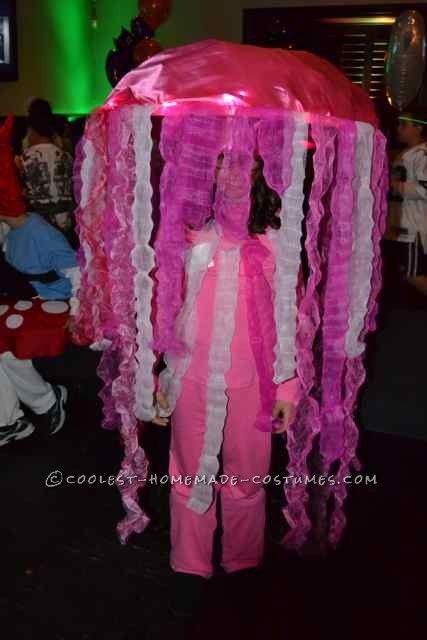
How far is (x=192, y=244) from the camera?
1517 millimetres

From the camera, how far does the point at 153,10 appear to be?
4.66 metres

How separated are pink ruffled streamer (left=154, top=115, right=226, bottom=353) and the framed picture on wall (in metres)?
4.77

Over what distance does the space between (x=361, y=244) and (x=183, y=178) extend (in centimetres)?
47

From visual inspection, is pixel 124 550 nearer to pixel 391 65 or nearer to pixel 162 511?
pixel 162 511

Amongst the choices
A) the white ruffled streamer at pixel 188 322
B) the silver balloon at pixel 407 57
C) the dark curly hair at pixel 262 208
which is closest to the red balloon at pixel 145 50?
the silver balloon at pixel 407 57

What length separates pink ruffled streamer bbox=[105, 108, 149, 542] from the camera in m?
1.36

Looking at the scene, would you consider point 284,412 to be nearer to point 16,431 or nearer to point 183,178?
point 183,178

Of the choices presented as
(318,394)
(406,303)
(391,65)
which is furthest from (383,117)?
(318,394)

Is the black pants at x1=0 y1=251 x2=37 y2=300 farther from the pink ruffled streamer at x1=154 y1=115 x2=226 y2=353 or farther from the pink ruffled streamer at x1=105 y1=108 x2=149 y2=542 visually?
the pink ruffled streamer at x1=154 y1=115 x2=226 y2=353

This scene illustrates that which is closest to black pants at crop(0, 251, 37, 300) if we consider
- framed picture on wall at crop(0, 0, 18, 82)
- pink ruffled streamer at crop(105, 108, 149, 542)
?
pink ruffled streamer at crop(105, 108, 149, 542)

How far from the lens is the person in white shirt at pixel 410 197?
159 inches

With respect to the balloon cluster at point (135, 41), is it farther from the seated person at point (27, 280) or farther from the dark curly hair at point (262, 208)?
the dark curly hair at point (262, 208)

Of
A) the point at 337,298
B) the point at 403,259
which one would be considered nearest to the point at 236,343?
the point at 337,298

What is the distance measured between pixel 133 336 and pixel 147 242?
0.80 ft
